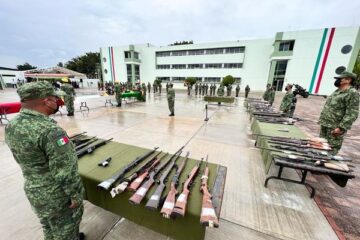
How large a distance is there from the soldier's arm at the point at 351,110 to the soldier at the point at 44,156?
419 centimetres

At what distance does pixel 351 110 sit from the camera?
2.80m

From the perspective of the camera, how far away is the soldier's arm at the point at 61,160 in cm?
115

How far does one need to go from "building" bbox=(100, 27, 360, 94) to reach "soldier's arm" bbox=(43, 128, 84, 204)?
28.9m

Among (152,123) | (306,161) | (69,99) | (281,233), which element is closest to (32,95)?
(281,233)

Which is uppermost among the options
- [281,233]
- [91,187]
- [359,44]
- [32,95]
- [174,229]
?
[359,44]

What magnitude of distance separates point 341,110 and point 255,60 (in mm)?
27011

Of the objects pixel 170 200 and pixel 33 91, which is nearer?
pixel 33 91

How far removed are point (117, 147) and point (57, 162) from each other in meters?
1.37

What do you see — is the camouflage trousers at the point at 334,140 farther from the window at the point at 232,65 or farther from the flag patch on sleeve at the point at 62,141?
the window at the point at 232,65

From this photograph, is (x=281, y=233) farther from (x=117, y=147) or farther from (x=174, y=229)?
(x=117, y=147)

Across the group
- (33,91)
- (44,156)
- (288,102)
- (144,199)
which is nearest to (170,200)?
(144,199)

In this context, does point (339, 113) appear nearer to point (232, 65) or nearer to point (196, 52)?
point (232, 65)

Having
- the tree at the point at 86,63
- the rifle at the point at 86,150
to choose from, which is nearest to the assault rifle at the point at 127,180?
the rifle at the point at 86,150

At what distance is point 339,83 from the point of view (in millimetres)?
2994
